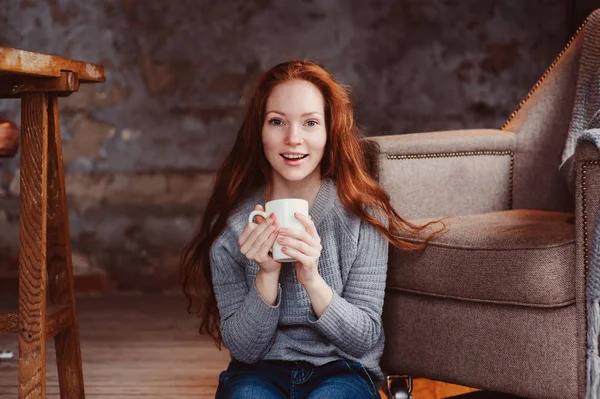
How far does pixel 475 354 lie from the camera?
160cm

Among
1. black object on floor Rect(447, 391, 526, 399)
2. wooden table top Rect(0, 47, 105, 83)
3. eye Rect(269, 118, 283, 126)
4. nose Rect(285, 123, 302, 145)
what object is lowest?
black object on floor Rect(447, 391, 526, 399)

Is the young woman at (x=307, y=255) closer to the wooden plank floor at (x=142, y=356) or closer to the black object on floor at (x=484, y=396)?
the black object on floor at (x=484, y=396)

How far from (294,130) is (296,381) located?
48 cm

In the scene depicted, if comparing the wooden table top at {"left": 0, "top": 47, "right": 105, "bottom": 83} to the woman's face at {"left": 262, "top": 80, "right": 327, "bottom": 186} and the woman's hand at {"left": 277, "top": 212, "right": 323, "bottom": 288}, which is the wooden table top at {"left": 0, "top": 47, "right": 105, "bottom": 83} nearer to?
the woman's face at {"left": 262, "top": 80, "right": 327, "bottom": 186}

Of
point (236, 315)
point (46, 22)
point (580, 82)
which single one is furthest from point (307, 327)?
point (46, 22)

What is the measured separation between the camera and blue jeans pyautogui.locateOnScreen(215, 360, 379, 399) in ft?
4.38

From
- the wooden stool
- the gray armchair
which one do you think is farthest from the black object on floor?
the wooden stool

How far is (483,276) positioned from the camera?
61.3 inches

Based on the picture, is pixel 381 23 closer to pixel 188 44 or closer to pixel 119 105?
pixel 188 44

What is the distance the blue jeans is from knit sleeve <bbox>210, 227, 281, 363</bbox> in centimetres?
3

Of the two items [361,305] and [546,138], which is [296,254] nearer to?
[361,305]

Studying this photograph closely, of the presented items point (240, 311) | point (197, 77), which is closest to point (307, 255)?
point (240, 311)

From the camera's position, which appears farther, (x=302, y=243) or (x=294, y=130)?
(x=294, y=130)

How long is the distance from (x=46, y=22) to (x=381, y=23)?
5.46 feet
